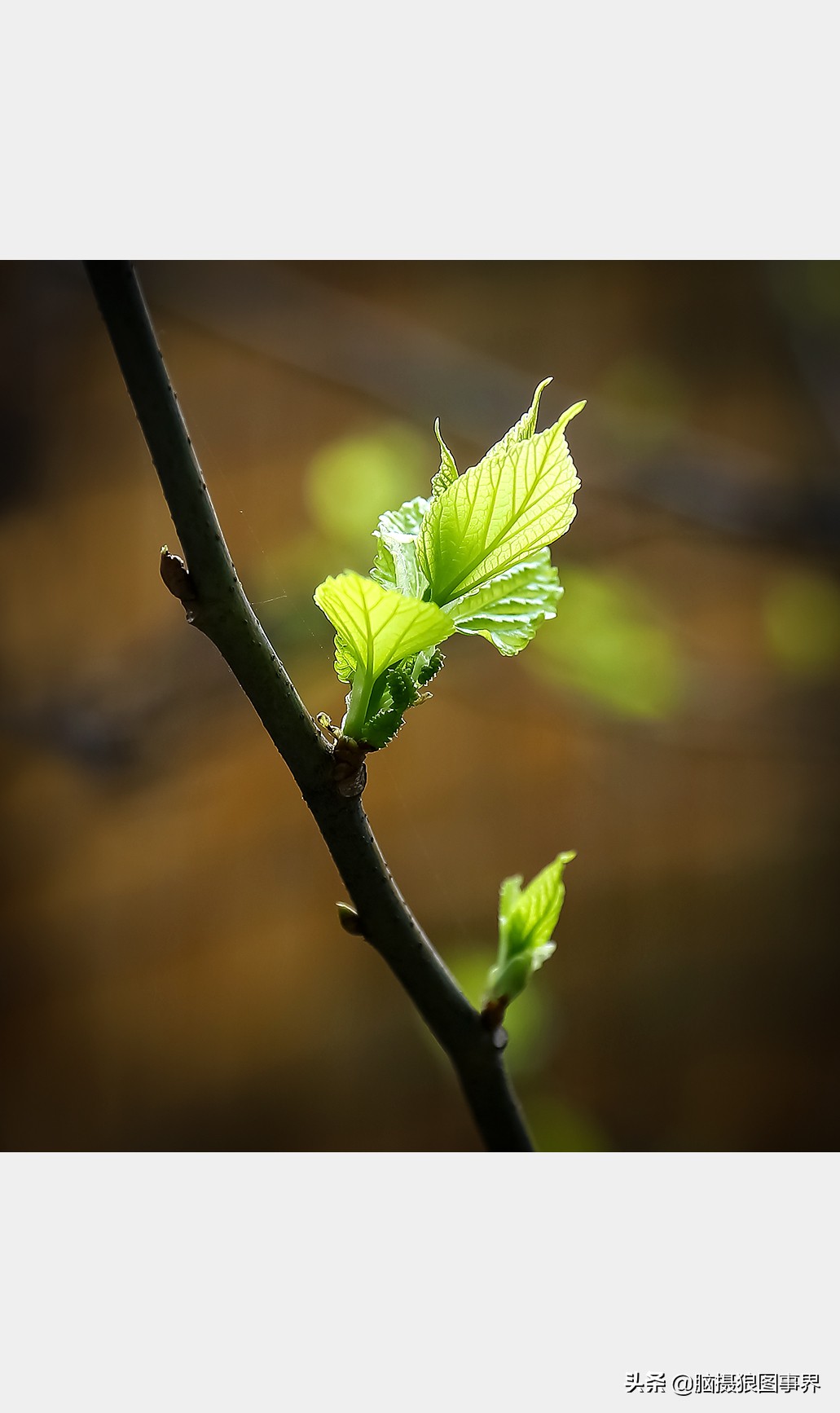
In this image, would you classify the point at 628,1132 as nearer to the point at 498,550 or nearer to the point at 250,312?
the point at 250,312

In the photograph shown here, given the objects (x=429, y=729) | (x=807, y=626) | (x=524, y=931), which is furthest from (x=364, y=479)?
(x=524, y=931)

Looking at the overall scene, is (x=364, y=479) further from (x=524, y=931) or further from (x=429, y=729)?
(x=524, y=931)

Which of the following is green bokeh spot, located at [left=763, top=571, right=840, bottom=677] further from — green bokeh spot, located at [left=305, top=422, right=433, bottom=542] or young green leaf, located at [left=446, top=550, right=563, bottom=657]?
young green leaf, located at [left=446, top=550, right=563, bottom=657]

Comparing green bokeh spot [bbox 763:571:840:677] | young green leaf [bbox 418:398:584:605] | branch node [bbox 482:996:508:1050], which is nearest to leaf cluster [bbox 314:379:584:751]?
young green leaf [bbox 418:398:584:605]

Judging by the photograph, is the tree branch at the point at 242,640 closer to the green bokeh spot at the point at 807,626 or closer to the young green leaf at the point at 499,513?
the young green leaf at the point at 499,513

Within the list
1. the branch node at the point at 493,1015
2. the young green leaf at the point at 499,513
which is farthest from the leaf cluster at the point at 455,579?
the branch node at the point at 493,1015

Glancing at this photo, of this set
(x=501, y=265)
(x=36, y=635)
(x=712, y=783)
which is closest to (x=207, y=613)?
(x=36, y=635)

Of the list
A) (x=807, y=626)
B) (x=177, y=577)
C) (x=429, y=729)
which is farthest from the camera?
(x=429, y=729)
